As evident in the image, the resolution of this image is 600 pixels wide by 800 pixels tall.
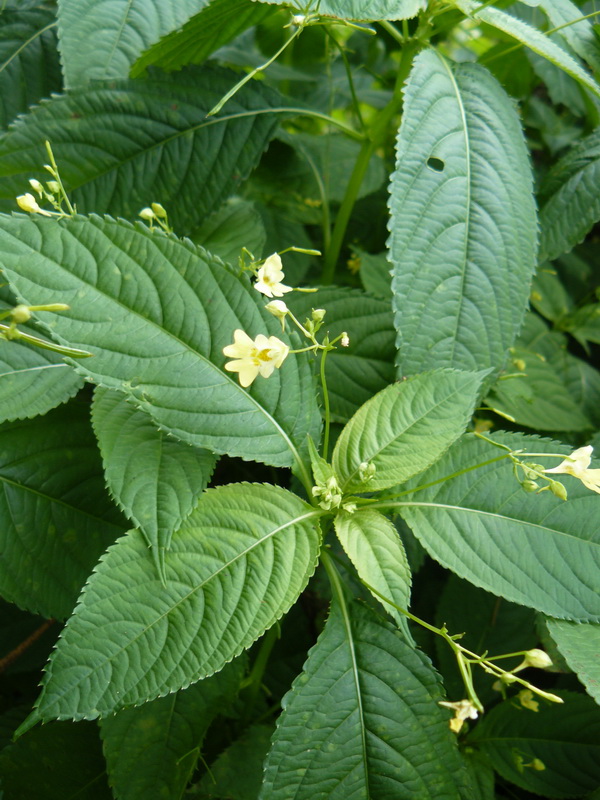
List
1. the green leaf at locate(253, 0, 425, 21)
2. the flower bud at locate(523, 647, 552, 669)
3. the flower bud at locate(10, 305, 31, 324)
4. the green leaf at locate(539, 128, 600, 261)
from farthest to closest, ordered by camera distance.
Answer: the green leaf at locate(539, 128, 600, 261), the green leaf at locate(253, 0, 425, 21), the flower bud at locate(523, 647, 552, 669), the flower bud at locate(10, 305, 31, 324)

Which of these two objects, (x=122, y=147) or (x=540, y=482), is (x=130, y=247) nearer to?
(x=122, y=147)

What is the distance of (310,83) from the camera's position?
1.88 metres

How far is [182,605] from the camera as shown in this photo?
755 mm

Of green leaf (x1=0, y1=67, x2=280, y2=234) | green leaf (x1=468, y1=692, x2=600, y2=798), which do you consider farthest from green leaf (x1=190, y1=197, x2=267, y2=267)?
green leaf (x1=468, y1=692, x2=600, y2=798)

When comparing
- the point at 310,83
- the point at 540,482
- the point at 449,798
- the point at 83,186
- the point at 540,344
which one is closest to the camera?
the point at 449,798

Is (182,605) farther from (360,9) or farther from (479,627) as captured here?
(360,9)

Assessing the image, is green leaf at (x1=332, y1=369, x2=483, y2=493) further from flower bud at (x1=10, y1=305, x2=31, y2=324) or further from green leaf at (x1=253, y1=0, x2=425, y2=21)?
green leaf at (x1=253, y1=0, x2=425, y2=21)

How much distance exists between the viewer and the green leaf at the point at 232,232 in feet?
3.79

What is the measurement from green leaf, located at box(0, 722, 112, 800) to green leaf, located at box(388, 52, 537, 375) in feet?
2.66

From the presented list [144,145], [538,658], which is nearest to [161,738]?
[538,658]

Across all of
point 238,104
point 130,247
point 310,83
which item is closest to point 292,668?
point 130,247

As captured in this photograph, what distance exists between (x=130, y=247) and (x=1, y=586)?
499 millimetres

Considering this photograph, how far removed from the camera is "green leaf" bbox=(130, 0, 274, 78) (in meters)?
1.04

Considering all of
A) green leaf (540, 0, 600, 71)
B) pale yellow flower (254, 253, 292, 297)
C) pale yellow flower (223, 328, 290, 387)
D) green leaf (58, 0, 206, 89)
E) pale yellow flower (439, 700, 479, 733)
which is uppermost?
green leaf (540, 0, 600, 71)
